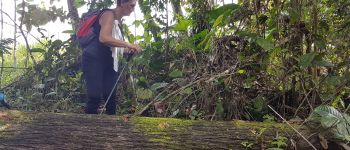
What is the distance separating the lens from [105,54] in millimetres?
3635

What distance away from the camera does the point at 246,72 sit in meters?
3.14

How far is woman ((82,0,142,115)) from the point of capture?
3.32m

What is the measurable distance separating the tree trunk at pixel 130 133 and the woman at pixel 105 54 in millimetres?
1042

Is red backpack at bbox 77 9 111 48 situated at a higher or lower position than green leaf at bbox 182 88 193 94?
higher

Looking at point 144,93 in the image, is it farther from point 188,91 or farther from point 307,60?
point 307,60

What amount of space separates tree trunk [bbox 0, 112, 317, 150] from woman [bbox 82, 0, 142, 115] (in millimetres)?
1042

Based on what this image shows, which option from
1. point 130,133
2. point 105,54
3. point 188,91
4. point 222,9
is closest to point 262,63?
point 188,91

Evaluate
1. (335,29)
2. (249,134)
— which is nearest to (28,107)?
(249,134)

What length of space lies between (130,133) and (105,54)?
1462 mm

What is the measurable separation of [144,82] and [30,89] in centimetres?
209

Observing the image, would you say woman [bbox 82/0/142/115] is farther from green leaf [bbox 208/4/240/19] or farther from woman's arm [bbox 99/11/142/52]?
green leaf [bbox 208/4/240/19]

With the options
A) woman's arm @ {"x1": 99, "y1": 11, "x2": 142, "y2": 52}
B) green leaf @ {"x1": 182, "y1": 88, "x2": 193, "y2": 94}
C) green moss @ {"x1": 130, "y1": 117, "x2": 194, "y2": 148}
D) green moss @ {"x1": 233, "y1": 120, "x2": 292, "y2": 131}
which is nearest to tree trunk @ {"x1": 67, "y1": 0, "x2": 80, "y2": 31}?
woman's arm @ {"x1": 99, "y1": 11, "x2": 142, "y2": 52}

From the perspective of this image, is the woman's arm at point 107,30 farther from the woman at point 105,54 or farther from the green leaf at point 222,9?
the green leaf at point 222,9

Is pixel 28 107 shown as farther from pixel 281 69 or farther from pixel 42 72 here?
pixel 281 69
